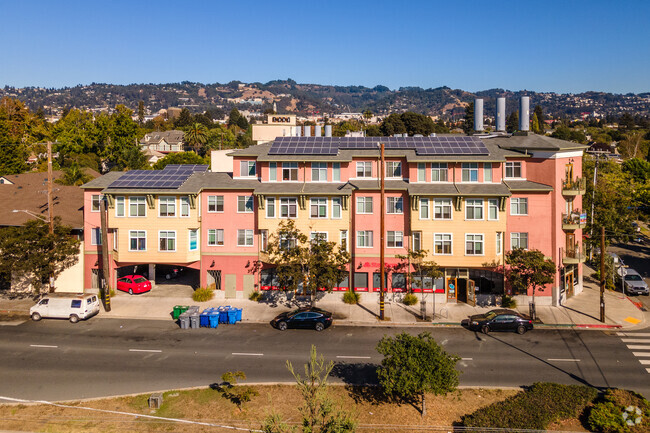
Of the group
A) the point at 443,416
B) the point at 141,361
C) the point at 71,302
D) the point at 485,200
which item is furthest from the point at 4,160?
the point at 443,416

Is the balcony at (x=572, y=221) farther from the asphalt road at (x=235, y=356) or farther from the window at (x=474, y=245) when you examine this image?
the asphalt road at (x=235, y=356)

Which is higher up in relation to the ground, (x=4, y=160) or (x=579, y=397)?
(x=4, y=160)

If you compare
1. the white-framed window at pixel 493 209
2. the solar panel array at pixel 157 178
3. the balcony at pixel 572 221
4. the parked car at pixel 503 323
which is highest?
the solar panel array at pixel 157 178

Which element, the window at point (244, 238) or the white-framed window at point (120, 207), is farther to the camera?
the window at point (244, 238)

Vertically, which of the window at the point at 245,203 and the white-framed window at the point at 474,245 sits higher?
the window at the point at 245,203

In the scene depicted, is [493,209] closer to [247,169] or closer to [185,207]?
[247,169]

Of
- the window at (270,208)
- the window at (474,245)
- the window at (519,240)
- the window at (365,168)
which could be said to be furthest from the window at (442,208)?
the window at (270,208)

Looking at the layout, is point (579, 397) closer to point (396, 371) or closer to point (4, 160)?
point (396, 371)
